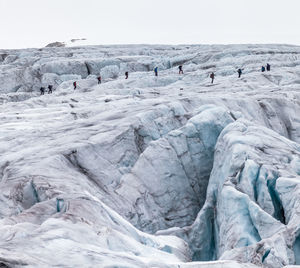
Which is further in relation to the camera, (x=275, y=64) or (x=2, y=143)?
(x=275, y=64)

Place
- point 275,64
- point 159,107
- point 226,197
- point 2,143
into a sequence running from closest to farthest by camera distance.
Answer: point 226,197, point 2,143, point 159,107, point 275,64

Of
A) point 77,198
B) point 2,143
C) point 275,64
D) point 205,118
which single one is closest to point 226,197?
point 77,198

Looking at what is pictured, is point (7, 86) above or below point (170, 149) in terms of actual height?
below

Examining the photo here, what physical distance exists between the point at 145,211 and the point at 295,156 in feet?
23.3

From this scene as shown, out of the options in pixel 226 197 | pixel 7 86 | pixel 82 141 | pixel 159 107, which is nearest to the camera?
pixel 226 197

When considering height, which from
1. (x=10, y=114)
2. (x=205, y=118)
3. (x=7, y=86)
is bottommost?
(x=7, y=86)

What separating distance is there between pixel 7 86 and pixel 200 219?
64.1 metres

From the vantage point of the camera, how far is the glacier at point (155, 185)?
38.1ft

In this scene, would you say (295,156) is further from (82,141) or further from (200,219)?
(82,141)

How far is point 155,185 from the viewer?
20.8 m

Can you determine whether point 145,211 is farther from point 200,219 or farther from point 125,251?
point 125,251

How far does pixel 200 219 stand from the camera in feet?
60.8

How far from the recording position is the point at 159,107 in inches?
999

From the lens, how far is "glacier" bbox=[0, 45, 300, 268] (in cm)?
1161
